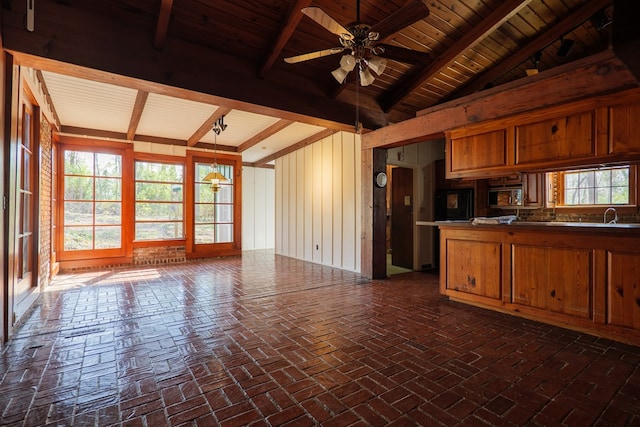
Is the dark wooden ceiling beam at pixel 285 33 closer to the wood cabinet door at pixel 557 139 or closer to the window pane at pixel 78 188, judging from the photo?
the wood cabinet door at pixel 557 139

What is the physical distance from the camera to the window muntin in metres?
7.62

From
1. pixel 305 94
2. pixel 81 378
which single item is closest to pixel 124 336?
pixel 81 378

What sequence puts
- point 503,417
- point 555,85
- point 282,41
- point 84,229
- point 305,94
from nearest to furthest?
point 503,417, point 555,85, point 282,41, point 305,94, point 84,229

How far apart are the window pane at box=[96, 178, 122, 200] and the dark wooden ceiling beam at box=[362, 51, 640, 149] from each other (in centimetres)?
608

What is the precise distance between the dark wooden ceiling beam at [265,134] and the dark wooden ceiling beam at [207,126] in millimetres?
1023

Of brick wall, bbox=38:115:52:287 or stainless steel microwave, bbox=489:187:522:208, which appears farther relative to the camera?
stainless steel microwave, bbox=489:187:522:208

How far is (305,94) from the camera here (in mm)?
4582

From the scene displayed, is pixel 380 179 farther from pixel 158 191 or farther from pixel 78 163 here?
pixel 78 163

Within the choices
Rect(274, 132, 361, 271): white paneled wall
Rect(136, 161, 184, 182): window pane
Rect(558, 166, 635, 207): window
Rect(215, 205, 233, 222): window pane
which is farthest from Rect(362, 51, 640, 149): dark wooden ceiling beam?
Rect(136, 161, 184, 182): window pane

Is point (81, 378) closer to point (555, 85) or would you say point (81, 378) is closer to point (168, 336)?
point (168, 336)

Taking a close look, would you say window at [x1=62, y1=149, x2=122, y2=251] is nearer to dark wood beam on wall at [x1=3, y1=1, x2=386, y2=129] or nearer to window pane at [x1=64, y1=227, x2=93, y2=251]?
window pane at [x1=64, y1=227, x2=93, y2=251]

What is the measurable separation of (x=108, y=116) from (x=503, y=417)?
694 cm

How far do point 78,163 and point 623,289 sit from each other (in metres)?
8.57

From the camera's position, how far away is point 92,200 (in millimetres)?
6348
